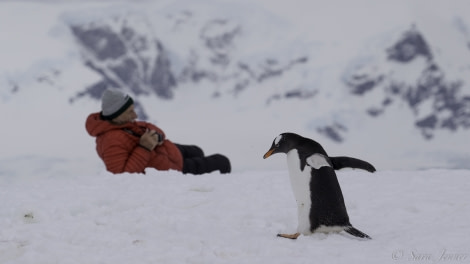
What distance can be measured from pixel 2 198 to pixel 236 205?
7.14 feet

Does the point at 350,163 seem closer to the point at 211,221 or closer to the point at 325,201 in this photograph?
the point at 325,201

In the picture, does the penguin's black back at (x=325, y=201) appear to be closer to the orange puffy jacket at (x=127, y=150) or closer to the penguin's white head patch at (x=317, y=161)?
the penguin's white head patch at (x=317, y=161)

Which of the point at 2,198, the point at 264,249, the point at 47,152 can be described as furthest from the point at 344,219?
the point at 47,152

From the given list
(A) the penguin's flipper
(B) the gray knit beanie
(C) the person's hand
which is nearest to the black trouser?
(C) the person's hand

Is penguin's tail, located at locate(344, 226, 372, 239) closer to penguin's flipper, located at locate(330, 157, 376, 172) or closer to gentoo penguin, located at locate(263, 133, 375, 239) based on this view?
gentoo penguin, located at locate(263, 133, 375, 239)

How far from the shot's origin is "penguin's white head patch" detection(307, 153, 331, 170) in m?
3.74

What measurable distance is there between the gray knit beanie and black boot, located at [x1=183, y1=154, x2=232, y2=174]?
1.35 m

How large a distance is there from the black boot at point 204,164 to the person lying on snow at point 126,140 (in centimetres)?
27

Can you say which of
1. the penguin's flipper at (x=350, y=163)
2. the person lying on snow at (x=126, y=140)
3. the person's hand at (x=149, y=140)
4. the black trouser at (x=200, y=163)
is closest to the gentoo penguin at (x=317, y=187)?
the penguin's flipper at (x=350, y=163)

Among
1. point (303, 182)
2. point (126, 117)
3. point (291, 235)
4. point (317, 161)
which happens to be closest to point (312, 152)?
point (317, 161)

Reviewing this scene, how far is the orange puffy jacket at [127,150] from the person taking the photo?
671cm

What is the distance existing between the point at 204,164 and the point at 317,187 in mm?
4235

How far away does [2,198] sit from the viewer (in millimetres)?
4797

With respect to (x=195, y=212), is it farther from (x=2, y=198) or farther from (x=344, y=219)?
(x=2, y=198)
